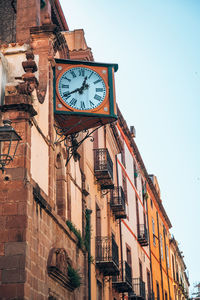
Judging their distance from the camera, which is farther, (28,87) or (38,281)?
(28,87)

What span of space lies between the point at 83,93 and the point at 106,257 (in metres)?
7.33

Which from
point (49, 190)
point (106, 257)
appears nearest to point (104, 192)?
point (106, 257)

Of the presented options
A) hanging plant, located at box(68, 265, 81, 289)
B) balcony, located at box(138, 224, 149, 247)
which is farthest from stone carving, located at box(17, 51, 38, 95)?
balcony, located at box(138, 224, 149, 247)

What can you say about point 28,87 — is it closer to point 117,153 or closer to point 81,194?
point 81,194

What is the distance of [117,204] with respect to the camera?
25891mm

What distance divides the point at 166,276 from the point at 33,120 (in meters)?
31.3

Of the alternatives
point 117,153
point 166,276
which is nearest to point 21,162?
point 117,153

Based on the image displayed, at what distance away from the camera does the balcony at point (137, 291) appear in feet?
91.9

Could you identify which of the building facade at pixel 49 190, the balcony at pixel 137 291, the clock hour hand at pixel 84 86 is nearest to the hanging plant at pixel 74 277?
the building facade at pixel 49 190

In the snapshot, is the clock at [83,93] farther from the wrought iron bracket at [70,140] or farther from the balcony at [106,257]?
the balcony at [106,257]

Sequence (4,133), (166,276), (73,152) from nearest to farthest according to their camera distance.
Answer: (4,133) → (73,152) → (166,276)

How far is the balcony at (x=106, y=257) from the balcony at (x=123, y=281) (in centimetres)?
181

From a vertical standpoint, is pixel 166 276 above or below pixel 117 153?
below

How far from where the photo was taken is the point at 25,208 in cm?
1308
